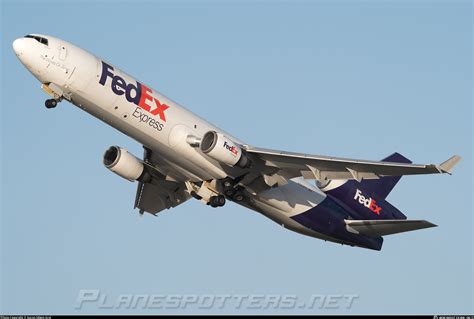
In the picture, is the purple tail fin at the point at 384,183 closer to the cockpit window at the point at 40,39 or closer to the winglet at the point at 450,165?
the winglet at the point at 450,165

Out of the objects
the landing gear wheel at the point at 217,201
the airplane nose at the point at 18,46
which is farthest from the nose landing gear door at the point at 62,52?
the landing gear wheel at the point at 217,201

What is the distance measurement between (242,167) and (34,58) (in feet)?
35.3

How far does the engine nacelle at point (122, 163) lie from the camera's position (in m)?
45.6

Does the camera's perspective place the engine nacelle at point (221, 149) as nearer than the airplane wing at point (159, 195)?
Yes

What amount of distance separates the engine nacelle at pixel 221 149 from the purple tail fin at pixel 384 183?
35.7ft

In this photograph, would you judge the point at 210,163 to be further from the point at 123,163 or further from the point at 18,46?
the point at 18,46

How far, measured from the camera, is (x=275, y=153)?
42.1 m

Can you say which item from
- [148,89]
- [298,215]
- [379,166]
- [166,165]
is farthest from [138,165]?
[379,166]

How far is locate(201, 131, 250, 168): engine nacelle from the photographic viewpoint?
40750mm

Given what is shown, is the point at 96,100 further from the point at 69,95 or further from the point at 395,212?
the point at 395,212

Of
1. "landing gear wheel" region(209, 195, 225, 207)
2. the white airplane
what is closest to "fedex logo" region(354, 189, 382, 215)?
the white airplane

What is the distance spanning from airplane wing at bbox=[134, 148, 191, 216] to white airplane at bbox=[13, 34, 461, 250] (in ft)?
0.91

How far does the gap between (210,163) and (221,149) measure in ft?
5.57

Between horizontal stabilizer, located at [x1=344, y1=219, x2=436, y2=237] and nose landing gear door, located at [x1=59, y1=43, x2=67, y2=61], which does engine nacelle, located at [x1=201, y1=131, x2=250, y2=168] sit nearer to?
nose landing gear door, located at [x1=59, y1=43, x2=67, y2=61]
